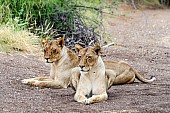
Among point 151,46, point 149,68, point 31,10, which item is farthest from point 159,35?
point 149,68

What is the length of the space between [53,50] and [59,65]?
0.89 ft

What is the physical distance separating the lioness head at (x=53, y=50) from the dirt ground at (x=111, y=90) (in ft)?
1.35

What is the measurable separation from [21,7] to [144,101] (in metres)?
6.06

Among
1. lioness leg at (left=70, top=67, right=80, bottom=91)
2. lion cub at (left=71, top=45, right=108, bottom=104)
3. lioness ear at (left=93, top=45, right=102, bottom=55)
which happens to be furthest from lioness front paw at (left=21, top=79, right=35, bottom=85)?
lioness ear at (left=93, top=45, right=102, bottom=55)

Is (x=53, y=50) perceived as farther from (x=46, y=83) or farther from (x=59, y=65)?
(x=46, y=83)

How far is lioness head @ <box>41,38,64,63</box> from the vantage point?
24.2ft

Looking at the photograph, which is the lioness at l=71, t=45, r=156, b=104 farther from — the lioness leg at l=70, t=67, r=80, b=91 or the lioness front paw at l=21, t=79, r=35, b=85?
the lioness front paw at l=21, t=79, r=35, b=85

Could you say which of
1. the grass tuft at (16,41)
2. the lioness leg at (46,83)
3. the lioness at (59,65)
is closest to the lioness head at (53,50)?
the lioness at (59,65)

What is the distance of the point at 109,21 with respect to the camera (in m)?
19.4

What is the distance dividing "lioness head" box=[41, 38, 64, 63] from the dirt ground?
1.35ft

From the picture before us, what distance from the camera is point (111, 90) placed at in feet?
24.3

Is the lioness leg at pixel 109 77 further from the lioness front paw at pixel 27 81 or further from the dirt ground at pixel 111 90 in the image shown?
the lioness front paw at pixel 27 81

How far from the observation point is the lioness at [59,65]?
24.4ft

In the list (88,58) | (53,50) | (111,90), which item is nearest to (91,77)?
(88,58)
